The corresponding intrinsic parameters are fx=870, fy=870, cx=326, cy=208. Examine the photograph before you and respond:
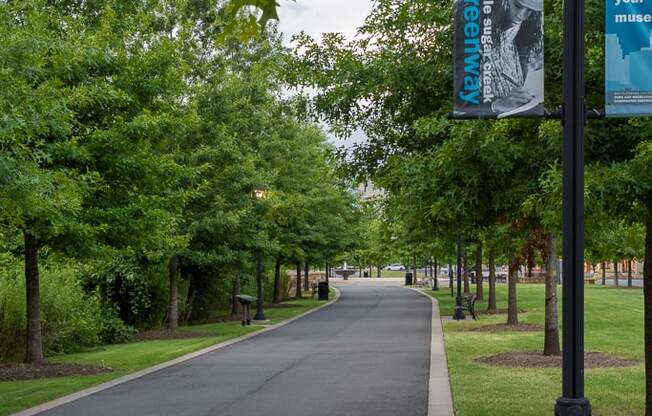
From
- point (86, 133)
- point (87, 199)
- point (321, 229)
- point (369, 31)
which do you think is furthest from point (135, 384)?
point (321, 229)

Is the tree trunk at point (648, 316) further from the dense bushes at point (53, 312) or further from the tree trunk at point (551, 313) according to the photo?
the dense bushes at point (53, 312)

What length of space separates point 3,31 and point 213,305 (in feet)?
80.1

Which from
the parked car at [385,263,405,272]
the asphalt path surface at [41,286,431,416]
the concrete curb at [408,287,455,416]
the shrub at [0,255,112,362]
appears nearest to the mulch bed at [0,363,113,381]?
the asphalt path surface at [41,286,431,416]

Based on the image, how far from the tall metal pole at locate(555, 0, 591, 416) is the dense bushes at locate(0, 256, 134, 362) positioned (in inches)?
522

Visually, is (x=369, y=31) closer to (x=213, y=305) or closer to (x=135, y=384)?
(x=135, y=384)

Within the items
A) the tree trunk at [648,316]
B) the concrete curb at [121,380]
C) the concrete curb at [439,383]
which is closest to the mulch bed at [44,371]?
the concrete curb at [121,380]

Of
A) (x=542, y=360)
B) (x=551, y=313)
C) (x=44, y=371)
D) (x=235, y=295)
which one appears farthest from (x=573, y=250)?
(x=235, y=295)

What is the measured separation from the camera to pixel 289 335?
916 inches

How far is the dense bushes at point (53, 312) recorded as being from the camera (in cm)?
1888

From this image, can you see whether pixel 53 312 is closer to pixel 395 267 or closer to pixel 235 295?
pixel 235 295

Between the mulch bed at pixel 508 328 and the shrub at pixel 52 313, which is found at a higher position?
the shrub at pixel 52 313

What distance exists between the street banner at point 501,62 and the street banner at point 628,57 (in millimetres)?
539

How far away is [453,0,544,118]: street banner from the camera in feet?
22.4

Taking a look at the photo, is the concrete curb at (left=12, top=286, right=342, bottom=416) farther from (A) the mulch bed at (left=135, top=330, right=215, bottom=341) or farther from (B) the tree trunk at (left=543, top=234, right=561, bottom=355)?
(B) the tree trunk at (left=543, top=234, right=561, bottom=355)
